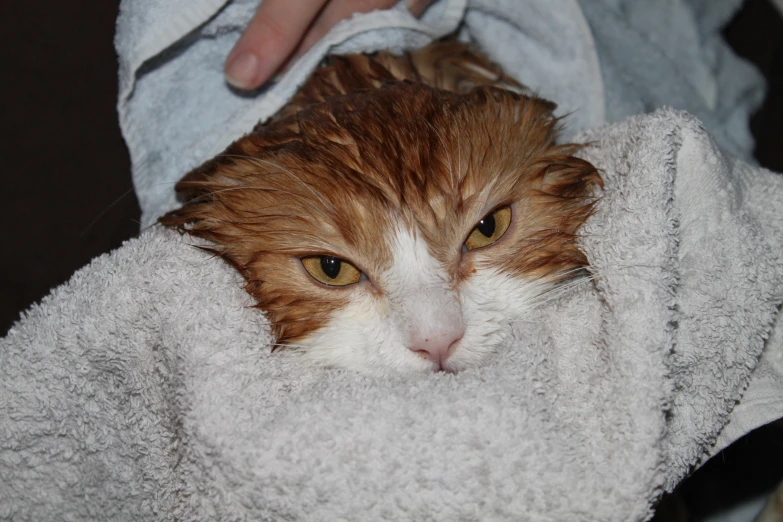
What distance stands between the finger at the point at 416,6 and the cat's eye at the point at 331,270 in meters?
1.00

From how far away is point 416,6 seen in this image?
1.94 metres

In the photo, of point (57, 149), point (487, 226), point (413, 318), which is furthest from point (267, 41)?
point (413, 318)

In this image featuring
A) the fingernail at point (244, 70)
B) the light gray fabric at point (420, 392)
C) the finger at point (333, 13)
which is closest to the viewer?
the light gray fabric at point (420, 392)

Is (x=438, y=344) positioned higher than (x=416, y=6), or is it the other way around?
(x=416, y=6)

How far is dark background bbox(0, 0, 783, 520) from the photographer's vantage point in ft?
5.28

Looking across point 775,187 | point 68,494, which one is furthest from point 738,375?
point 68,494

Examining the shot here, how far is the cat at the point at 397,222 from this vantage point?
1.26 m

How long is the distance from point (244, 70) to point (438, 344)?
1021 mm

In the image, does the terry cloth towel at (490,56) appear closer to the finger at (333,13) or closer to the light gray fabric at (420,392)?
the finger at (333,13)

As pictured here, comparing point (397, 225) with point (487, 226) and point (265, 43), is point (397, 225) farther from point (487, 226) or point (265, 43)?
point (265, 43)

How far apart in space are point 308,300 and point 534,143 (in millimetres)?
632

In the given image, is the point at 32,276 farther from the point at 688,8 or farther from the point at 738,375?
the point at 688,8

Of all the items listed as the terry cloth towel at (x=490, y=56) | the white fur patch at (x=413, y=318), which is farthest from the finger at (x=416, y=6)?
the white fur patch at (x=413, y=318)

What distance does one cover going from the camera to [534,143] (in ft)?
4.77
